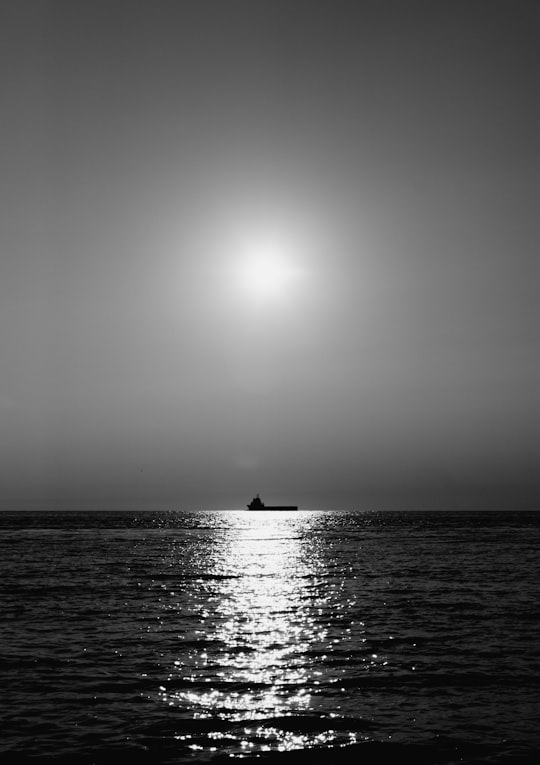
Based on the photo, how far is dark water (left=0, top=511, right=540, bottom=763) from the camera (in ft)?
49.4

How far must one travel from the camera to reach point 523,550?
7544 centimetres

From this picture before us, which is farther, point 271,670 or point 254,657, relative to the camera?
point 254,657

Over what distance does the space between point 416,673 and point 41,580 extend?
33152mm

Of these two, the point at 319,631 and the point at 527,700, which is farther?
the point at 319,631

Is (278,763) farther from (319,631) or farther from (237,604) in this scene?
(237,604)

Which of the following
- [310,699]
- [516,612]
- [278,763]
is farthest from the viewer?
[516,612]

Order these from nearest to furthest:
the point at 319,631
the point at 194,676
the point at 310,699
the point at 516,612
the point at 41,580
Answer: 1. the point at 310,699
2. the point at 194,676
3. the point at 319,631
4. the point at 516,612
5. the point at 41,580

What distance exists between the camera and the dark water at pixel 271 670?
15062 millimetres

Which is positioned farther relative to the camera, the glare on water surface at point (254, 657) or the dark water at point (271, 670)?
the glare on water surface at point (254, 657)

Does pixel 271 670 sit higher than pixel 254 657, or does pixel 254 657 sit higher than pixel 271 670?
pixel 254 657

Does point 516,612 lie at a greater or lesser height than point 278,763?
greater

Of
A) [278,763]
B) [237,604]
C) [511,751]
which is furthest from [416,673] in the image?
[237,604]

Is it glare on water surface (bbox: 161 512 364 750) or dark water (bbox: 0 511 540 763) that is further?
glare on water surface (bbox: 161 512 364 750)

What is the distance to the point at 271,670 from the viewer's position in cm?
2161
